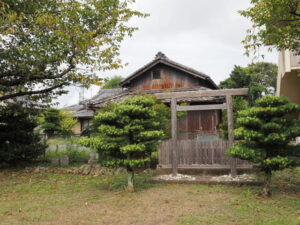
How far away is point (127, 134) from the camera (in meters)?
7.92

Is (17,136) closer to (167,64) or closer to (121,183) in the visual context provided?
(121,183)

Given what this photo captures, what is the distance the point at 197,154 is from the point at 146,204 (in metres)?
3.77

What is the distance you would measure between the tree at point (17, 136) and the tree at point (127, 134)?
20.5 feet

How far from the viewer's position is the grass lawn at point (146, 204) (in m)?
5.40

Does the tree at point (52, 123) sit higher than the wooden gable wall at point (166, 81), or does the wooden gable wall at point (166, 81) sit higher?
the wooden gable wall at point (166, 81)

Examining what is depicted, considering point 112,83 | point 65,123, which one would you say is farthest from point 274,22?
point 112,83

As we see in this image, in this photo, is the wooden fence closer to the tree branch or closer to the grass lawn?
the grass lawn

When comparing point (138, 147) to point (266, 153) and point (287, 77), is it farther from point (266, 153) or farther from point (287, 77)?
point (287, 77)

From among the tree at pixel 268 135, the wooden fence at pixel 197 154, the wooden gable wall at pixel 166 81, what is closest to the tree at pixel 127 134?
the wooden fence at pixel 197 154

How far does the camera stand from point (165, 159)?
32.7 ft

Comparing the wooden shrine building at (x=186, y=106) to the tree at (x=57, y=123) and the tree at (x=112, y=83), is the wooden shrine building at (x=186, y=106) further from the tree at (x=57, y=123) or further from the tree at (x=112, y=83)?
the tree at (x=112, y=83)

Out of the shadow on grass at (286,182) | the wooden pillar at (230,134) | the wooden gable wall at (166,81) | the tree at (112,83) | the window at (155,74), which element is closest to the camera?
the shadow on grass at (286,182)

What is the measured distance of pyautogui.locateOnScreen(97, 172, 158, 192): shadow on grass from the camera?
8.39 meters

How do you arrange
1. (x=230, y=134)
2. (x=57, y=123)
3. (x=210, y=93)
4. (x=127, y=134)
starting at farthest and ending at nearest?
(x=57, y=123), (x=210, y=93), (x=230, y=134), (x=127, y=134)
